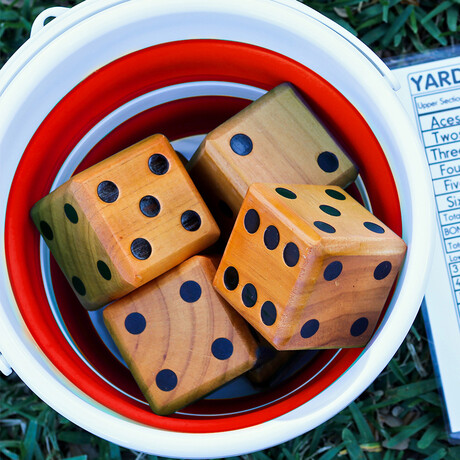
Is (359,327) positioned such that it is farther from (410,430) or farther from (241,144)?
(410,430)

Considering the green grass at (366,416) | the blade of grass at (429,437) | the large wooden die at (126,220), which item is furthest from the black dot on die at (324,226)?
the blade of grass at (429,437)

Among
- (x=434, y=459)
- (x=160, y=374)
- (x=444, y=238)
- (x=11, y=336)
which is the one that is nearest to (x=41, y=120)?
(x=11, y=336)

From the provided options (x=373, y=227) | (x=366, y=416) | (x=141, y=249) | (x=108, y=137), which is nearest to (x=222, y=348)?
(x=141, y=249)

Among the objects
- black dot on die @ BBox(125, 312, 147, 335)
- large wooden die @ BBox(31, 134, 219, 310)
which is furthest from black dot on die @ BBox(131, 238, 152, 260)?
black dot on die @ BBox(125, 312, 147, 335)

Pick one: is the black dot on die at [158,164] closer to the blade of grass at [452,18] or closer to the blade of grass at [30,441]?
the blade of grass at [30,441]

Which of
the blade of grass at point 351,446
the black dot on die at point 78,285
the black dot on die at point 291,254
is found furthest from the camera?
the blade of grass at point 351,446

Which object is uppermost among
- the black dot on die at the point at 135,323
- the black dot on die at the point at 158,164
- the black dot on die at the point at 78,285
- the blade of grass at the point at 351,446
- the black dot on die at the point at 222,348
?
the black dot on die at the point at 158,164
